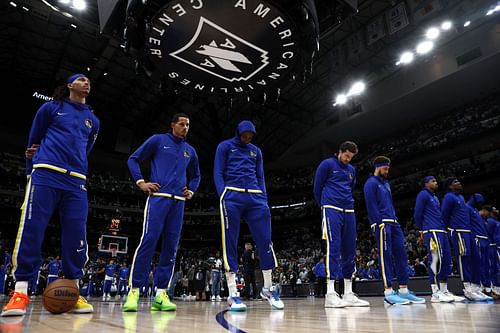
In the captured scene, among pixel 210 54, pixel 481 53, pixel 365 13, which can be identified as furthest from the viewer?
pixel 481 53


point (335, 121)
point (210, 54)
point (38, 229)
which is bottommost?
point (38, 229)

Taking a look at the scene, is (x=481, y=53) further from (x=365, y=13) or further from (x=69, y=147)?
(x=69, y=147)

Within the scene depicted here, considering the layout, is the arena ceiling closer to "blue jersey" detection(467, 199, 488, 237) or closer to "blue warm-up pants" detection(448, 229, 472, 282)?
"blue jersey" detection(467, 199, 488, 237)

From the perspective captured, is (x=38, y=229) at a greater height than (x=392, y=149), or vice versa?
(x=392, y=149)

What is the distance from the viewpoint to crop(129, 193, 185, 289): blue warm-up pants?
3678 mm

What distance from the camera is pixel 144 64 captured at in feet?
16.9

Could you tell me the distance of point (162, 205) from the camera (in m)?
3.80

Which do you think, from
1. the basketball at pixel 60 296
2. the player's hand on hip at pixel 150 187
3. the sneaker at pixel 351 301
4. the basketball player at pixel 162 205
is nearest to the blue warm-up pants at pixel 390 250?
the sneaker at pixel 351 301

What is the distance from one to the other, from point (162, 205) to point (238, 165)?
1.01 meters

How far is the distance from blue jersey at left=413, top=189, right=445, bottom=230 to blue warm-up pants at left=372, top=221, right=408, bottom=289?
94cm

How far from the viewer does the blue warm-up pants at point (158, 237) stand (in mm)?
3678

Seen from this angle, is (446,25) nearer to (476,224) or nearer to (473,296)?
(476,224)

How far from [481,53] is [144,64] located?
19114mm

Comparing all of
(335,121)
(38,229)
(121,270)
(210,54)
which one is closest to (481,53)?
(335,121)
